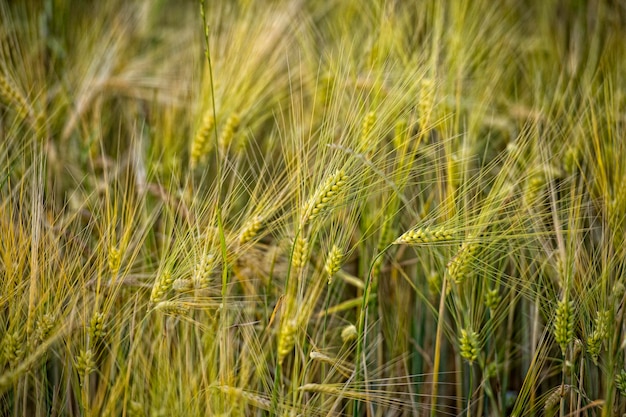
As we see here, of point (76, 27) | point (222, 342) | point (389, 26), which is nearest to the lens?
point (222, 342)

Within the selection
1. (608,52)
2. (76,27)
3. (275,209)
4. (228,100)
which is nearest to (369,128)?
(275,209)

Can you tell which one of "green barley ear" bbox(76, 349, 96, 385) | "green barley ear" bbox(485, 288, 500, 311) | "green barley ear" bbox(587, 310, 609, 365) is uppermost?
"green barley ear" bbox(485, 288, 500, 311)

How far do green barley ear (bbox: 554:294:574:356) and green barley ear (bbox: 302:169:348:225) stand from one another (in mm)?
336

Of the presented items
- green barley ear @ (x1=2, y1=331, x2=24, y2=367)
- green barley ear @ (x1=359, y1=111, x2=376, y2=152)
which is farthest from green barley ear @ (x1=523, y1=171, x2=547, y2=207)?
green barley ear @ (x1=2, y1=331, x2=24, y2=367)

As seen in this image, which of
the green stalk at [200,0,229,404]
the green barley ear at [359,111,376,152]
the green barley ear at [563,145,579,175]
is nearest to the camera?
the green stalk at [200,0,229,404]

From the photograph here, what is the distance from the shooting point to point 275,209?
0.86 m

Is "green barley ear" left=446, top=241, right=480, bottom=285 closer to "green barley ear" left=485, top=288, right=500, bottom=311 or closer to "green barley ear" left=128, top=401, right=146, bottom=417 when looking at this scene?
"green barley ear" left=485, top=288, right=500, bottom=311

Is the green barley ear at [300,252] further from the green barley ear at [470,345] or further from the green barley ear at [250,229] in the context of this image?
the green barley ear at [470,345]

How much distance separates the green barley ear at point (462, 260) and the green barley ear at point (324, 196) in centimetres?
19

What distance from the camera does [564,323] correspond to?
0.79 meters

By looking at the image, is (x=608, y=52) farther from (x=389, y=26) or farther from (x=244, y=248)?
(x=244, y=248)

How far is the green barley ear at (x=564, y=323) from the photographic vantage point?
0.78 metres

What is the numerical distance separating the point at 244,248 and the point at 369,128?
0.27m

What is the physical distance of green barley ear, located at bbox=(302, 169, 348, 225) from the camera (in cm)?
77
